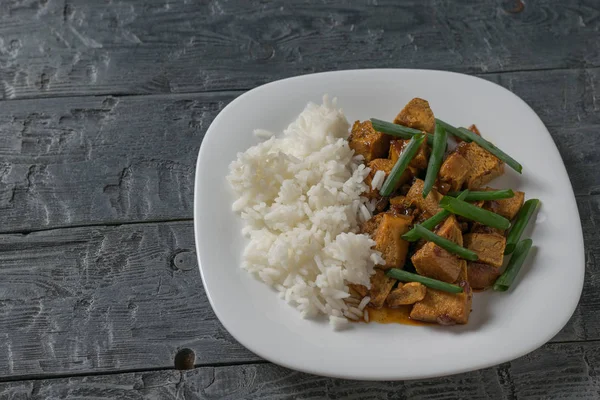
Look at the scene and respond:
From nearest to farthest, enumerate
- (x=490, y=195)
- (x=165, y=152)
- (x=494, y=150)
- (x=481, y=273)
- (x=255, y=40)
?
(x=481, y=273), (x=490, y=195), (x=494, y=150), (x=165, y=152), (x=255, y=40)

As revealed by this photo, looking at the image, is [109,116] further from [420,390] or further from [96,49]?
[420,390]

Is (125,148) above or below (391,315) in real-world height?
above

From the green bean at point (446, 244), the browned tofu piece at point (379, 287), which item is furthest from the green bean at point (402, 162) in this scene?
the browned tofu piece at point (379, 287)

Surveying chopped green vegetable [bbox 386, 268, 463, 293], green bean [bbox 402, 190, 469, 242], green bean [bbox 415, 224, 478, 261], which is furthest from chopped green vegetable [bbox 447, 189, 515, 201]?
chopped green vegetable [bbox 386, 268, 463, 293]

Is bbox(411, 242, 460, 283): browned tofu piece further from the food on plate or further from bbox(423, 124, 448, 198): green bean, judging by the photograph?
bbox(423, 124, 448, 198): green bean

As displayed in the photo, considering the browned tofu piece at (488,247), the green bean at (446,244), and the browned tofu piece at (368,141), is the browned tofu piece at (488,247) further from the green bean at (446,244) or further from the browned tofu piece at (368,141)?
the browned tofu piece at (368,141)

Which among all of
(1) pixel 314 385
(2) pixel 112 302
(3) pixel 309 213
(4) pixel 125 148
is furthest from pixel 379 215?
(4) pixel 125 148

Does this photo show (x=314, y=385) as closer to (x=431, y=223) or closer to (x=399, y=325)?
(x=399, y=325)
